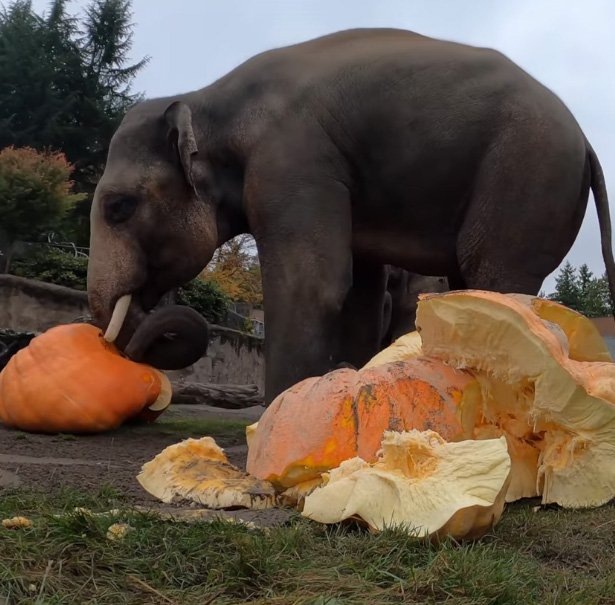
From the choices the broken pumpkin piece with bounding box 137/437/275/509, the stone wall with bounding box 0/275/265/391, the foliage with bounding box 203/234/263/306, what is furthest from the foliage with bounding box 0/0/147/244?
the broken pumpkin piece with bounding box 137/437/275/509

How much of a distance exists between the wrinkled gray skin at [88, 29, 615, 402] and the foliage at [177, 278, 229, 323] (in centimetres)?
1038

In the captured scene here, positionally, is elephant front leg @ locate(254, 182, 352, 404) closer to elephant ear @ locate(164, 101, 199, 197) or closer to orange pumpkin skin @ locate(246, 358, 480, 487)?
elephant ear @ locate(164, 101, 199, 197)

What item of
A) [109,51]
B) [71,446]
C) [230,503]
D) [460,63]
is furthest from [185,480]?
[109,51]

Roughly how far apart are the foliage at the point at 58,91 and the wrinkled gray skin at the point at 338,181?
2070cm

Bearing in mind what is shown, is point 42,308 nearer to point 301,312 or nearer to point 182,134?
point 182,134

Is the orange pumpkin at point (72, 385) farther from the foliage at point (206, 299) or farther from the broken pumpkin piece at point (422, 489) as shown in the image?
the foliage at point (206, 299)

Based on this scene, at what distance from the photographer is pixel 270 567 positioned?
1.54 meters

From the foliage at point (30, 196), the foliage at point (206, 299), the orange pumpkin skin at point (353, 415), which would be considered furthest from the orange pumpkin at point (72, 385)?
the foliage at point (30, 196)

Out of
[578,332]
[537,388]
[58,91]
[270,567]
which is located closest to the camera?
[270,567]

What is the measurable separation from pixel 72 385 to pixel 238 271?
23002 millimetres

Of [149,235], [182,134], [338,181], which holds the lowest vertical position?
[149,235]

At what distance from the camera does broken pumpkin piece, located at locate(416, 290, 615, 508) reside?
7.47 feet

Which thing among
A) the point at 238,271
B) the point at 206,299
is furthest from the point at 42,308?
the point at 238,271

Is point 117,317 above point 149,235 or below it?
below
